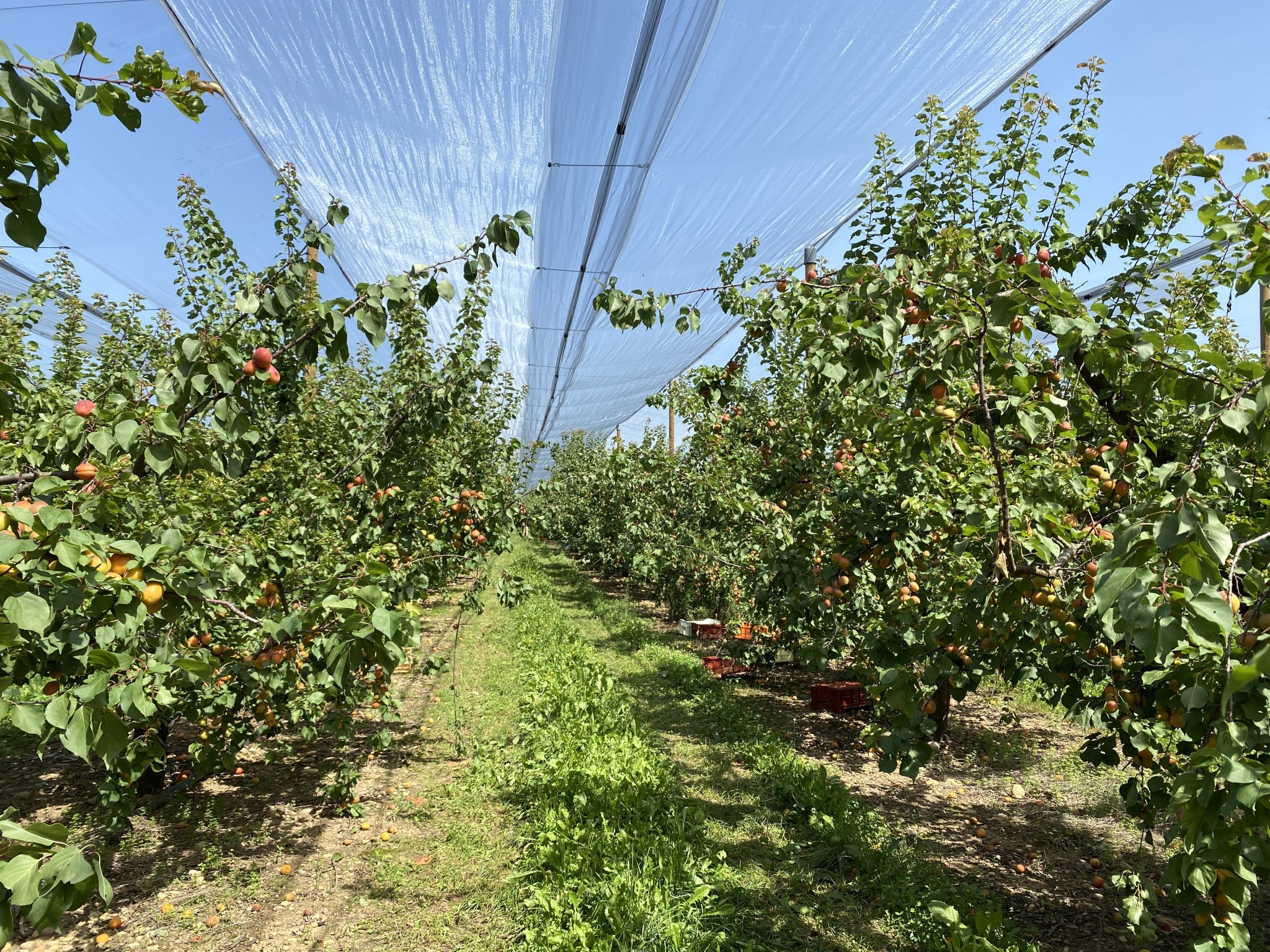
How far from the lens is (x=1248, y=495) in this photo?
8.37 ft

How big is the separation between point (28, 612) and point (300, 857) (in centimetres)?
307

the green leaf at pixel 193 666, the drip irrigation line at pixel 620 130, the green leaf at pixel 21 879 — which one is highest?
the drip irrigation line at pixel 620 130

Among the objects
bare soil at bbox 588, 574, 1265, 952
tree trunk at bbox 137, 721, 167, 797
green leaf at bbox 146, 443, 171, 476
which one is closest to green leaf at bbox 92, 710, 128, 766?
green leaf at bbox 146, 443, 171, 476

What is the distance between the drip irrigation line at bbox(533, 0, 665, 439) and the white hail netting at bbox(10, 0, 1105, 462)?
0.06 ft

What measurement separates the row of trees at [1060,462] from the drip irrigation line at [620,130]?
1336mm

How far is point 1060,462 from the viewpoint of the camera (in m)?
2.72

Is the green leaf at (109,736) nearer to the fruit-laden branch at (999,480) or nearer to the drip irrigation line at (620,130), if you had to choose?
the fruit-laden branch at (999,480)

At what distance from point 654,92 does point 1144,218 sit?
8.35ft

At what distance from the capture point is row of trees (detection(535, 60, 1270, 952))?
1.34 m

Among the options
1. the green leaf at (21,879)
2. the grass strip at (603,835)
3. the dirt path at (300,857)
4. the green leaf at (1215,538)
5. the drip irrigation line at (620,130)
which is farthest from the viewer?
the drip irrigation line at (620,130)

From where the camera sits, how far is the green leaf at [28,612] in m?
1.24

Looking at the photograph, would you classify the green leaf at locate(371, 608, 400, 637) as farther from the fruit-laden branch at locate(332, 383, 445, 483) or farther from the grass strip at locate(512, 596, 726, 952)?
the fruit-laden branch at locate(332, 383, 445, 483)

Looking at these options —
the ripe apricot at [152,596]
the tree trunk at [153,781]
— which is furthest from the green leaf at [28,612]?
the tree trunk at [153,781]

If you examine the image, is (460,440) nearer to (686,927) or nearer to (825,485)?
(825,485)
